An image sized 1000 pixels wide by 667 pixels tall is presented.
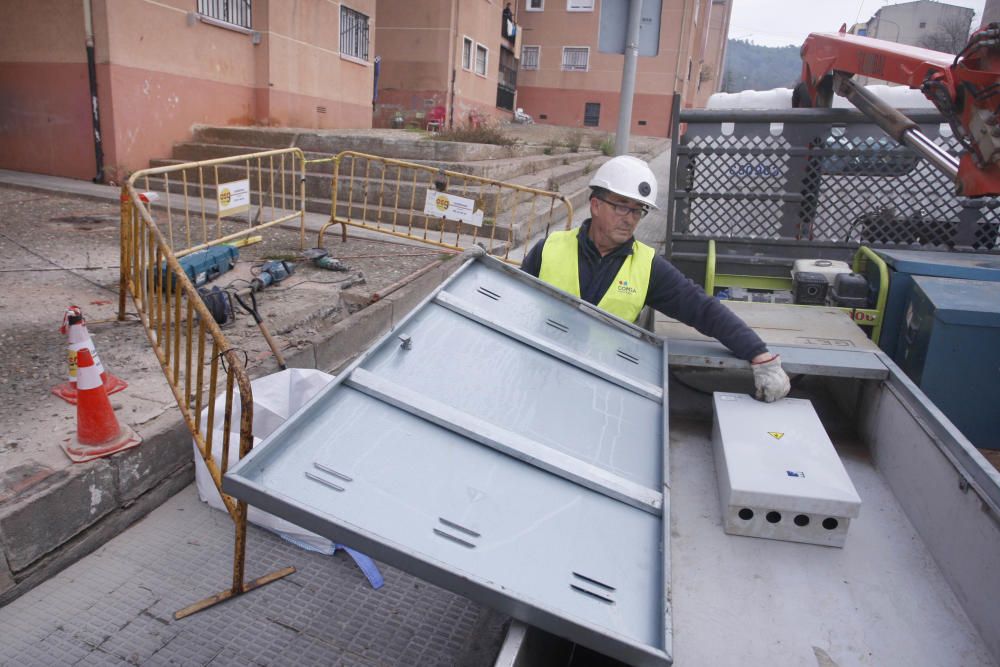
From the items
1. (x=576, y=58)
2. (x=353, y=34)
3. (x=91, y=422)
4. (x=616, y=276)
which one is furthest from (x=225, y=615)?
(x=576, y=58)

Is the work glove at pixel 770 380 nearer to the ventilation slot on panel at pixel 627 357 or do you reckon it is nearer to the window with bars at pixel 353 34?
the ventilation slot on panel at pixel 627 357

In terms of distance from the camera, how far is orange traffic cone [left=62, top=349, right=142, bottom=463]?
2.84m

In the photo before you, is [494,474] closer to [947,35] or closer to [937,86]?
[937,86]

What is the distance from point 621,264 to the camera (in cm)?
313

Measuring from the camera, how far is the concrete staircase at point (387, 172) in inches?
350

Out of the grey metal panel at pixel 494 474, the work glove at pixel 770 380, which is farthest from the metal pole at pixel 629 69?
the grey metal panel at pixel 494 474

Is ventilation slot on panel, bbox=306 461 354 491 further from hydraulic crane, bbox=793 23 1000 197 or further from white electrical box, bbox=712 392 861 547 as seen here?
hydraulic crane, bbox=793 23 1000 197

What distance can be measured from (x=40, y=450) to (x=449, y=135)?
10.2 metres

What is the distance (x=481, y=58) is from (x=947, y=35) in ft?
117

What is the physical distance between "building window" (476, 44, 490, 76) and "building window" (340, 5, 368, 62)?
7.30 metres

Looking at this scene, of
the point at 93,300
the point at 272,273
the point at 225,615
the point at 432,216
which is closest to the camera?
the point at 225,615

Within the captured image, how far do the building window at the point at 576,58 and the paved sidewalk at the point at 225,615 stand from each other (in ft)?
113

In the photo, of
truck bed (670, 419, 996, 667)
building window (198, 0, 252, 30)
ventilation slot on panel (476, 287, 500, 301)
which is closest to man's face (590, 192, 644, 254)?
ventilation slot on panel (476, 287, 500, 301)

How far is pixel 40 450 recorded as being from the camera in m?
2.85
